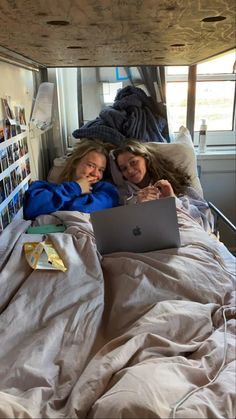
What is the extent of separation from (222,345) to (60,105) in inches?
66.7

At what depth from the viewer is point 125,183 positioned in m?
1.84

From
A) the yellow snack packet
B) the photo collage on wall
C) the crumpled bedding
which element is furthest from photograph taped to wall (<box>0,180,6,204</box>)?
the yellow snack packet

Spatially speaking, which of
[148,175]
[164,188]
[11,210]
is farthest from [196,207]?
[11,210]

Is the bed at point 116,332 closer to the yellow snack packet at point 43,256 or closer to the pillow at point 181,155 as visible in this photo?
the yellow snack packet at point 43,256

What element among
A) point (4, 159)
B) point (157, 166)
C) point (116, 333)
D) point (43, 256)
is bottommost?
point (116, 333)

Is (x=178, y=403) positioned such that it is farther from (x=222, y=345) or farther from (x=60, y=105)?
(x=60, y=105)

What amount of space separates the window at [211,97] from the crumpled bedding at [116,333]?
143 cm

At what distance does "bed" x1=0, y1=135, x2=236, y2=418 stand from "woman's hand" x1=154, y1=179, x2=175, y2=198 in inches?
15.2

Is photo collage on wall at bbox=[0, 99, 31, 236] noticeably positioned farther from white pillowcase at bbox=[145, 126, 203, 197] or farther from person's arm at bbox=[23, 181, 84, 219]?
white pillowcase at bbox=[145, 126, 203, 197]

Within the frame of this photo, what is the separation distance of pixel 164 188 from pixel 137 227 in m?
0.49

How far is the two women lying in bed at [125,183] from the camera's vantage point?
161 centimetres

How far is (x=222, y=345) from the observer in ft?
2.83

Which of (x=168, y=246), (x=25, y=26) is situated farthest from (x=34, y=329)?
(x=25, y=26)

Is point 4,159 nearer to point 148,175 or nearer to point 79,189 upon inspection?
point 79,189
